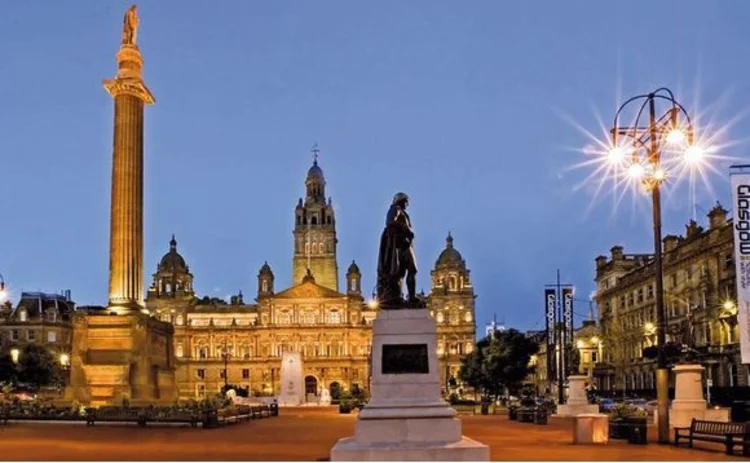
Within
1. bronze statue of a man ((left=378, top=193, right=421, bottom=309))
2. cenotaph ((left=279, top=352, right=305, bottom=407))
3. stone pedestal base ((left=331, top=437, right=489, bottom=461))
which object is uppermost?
bronze statue of a man ((left=378, top=193, right=421, bottom=309))

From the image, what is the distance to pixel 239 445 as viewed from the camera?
25.8m

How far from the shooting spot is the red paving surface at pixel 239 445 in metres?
21.0

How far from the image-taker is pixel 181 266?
15038 cm

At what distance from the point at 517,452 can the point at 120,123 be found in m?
32.5

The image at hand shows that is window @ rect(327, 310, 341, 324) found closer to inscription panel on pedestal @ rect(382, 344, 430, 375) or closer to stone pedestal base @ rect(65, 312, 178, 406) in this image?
stone pedestal base @ rect(65, 312, 178, 406)

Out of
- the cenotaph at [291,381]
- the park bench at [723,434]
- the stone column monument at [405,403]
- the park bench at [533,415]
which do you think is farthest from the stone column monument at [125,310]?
the cenotaph at [291,381]

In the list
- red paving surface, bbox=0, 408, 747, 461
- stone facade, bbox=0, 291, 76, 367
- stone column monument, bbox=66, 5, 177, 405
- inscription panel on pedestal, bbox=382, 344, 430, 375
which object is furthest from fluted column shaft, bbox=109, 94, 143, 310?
stone facade, bbox=0, 291, 76, 367

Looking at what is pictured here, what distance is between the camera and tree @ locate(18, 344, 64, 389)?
8156 cm

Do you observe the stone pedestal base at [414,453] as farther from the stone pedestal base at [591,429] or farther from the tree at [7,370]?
the tree at [7,370]

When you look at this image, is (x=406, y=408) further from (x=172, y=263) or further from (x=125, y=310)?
(x=172, y=263)

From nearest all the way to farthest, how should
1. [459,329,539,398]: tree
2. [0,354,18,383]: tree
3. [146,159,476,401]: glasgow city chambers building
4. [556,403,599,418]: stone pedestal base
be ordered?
[556,403,599,418]: stone pedestal base
[459,329,539,398]: tree
[0,354,18,383]: tree
[146,159,476,401]: glasgow city chambers building

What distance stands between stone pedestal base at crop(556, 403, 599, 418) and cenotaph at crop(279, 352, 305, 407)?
40180mm

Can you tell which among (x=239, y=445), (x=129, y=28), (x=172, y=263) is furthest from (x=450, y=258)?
(x=239, y=445)

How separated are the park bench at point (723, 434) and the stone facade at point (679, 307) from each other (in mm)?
22354
